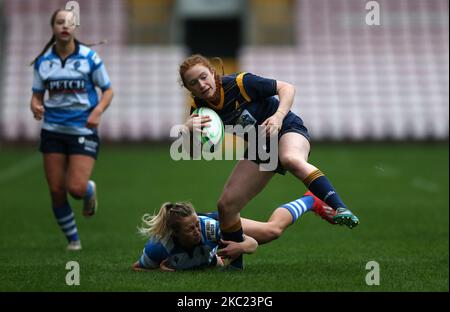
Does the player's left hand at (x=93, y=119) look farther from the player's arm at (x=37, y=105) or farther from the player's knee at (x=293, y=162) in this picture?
the player's knee at (x=293, y=162)

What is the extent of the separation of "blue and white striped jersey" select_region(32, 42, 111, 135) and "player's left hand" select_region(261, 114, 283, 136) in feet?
A: 7.58

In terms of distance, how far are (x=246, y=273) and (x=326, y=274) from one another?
561 millimetres

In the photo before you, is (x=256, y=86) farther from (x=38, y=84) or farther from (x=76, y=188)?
(x=38, y=84)

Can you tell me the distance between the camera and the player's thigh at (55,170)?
8195 millimetres

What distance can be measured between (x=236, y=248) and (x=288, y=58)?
19.9m

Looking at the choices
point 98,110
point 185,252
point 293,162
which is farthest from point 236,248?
point 98,110

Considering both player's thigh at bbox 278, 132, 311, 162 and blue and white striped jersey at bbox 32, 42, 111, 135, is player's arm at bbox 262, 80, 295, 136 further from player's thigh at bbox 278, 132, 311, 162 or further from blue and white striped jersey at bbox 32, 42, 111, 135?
blue and white striped jersey at bbox 32, 42, 111, 135

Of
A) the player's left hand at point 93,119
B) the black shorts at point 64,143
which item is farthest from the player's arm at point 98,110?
the black shorts at point 64,143

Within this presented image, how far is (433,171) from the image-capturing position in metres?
17.1

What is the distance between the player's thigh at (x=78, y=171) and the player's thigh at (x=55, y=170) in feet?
0.22

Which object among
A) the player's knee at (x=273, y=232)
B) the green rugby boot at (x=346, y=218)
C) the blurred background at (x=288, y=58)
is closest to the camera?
the green rugby boot at (x=346, y=218)

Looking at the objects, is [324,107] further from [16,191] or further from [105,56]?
[16,191]

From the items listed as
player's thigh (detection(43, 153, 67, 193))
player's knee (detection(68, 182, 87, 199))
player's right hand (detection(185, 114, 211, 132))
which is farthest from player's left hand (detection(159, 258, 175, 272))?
player's thigh (detection(43, 153, 67, 193))

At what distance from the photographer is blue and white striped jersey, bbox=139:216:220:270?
265 inches
